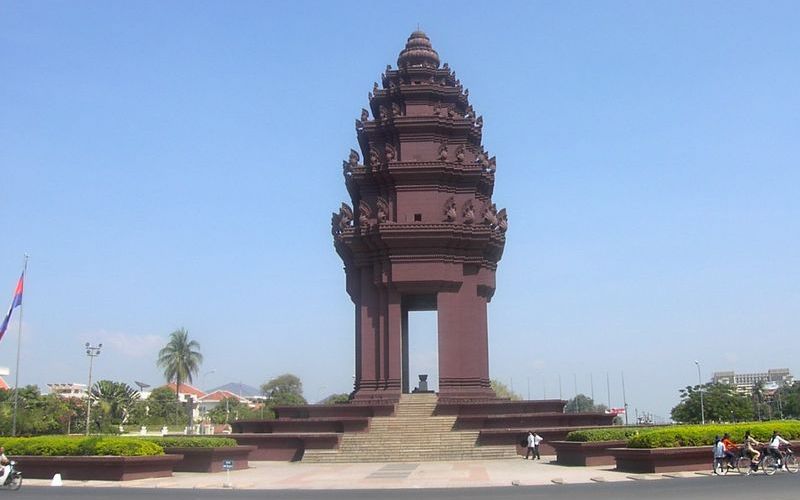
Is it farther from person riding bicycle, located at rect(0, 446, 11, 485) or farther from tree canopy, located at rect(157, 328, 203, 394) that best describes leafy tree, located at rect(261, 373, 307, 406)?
person riding bicycle, located at rect(0, 446, 11, 485)

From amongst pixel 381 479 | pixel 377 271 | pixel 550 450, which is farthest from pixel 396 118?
pixel 381 479

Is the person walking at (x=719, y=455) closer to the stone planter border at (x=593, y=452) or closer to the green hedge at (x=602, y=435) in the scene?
the green hedge at (x=602, y=435)

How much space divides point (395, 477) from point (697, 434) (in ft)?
31.0

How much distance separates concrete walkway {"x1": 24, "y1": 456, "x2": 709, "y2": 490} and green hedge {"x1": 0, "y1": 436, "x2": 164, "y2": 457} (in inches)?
39.2

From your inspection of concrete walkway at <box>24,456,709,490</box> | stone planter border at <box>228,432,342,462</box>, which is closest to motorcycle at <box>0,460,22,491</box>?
concrete walkway at <box>24,456,709,490</box>

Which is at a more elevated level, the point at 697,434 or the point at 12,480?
the point at 697,434

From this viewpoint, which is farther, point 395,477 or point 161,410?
point 161,410

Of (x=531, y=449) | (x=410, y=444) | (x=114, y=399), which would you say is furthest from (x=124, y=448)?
(x=114, y=399)

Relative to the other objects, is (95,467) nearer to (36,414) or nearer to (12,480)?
(12,480)

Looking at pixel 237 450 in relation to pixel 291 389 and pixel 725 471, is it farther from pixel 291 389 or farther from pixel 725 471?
pixel 291 389

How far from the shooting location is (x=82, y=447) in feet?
84.7

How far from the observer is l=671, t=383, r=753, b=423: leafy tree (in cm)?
9338

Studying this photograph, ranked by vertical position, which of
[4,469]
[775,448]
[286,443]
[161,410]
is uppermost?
[161,410]

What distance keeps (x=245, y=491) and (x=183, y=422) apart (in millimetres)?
96912
